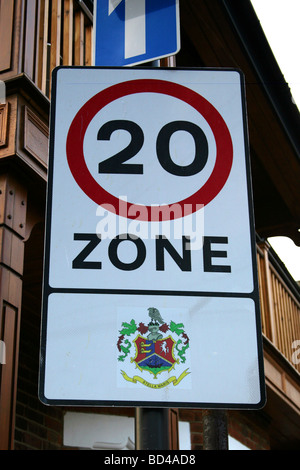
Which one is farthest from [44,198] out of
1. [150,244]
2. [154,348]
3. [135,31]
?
[154,348]

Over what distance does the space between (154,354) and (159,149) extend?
584 mm

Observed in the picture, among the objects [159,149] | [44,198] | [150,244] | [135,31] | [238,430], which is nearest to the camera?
[150,244]

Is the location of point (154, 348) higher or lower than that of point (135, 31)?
lower

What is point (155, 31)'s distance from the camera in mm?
2316

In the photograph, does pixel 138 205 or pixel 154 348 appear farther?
pixel 138 205

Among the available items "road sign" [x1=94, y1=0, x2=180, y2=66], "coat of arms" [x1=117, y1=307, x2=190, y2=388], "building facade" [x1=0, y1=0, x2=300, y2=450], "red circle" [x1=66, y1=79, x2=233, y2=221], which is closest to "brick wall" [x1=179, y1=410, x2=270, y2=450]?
"building facade" [x1=0, y1=0, x2=300, y2=450]

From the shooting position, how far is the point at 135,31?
2.36 meters

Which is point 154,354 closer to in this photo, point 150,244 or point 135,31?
point 150,244

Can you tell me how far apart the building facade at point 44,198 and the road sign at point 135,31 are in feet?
5.12

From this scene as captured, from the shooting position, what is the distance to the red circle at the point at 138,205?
183 centimetres

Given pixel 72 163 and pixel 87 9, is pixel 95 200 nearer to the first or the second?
pixel 72 163

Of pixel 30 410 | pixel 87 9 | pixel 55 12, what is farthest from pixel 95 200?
pixel 30 410

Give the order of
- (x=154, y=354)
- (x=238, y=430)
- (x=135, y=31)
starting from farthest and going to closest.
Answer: (x=238, y=430) < (x=135, y=31) < (x=154, y=354)

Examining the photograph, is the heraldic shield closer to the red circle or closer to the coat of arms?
the coat of arms
